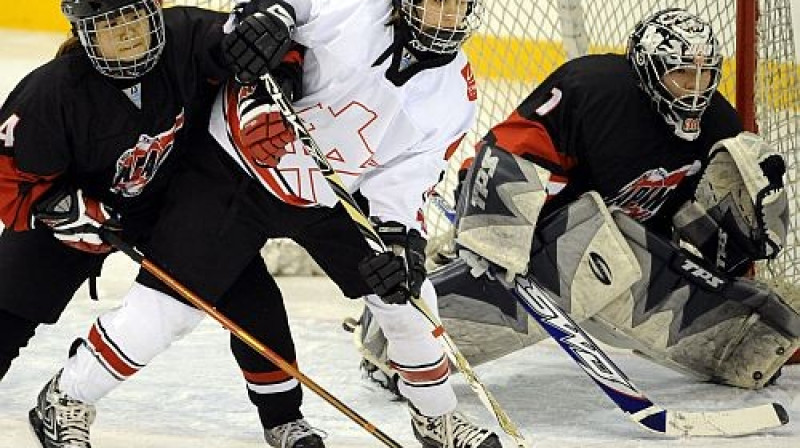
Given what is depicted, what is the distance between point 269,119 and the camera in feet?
7.97

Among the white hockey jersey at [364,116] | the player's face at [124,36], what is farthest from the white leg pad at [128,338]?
the player's face at [124,36]

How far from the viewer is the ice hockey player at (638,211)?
3.05 m

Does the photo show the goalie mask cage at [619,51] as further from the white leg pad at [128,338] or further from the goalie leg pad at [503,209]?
the white leg pad at [128,338]

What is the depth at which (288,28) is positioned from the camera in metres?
2.31

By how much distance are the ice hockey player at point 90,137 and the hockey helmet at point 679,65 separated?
0.91 m

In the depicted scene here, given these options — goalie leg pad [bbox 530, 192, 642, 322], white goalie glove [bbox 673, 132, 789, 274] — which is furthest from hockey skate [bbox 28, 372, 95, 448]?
white goalie glove [bbox 673, 132, 789, 274]

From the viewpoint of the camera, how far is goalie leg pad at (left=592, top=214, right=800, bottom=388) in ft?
10.2

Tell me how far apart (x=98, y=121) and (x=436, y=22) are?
53 centimetres

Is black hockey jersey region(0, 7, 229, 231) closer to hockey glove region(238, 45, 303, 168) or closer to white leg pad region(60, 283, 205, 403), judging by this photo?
hockey glove region(238, 45, 303, 168)

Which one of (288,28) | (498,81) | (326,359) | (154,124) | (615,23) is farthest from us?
(498,81)

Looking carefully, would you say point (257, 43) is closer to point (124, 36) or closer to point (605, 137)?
point (124, 36)

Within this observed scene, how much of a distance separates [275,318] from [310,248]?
150 mm

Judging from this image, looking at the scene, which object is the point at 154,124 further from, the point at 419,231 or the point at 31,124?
the point at 419,231

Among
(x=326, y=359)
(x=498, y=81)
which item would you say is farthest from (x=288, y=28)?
(x=498, y=81)
